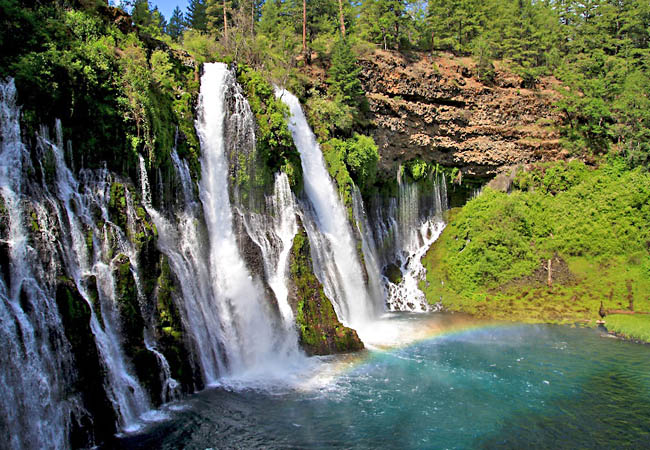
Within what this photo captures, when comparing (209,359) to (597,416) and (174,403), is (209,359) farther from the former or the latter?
(597,416)

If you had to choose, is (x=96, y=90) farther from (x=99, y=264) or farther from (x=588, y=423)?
(x=588, y=423)

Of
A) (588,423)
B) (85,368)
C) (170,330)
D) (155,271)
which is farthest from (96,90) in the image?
(588,423)

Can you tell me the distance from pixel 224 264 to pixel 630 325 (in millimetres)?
17091

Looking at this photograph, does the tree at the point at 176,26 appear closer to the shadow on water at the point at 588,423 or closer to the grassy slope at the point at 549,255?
the grassy slope at the point at 549,255

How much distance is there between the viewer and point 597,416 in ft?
38.4

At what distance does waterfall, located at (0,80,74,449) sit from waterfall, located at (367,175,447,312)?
1783 centimetres

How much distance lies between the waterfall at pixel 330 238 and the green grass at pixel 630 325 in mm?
10333

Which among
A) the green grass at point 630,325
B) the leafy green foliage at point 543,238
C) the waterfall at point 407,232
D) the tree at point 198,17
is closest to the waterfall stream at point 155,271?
the waterfall at point 407,232

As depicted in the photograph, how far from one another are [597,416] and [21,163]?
15.5 m

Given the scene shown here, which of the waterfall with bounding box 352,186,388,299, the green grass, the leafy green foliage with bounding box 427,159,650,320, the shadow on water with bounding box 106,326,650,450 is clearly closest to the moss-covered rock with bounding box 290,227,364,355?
the shadow on water with bounding box 106,326,650,450

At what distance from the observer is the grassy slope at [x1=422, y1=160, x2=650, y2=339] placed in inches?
885

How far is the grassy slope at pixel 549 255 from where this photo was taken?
73.8 ft

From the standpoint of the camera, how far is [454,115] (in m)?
30.5

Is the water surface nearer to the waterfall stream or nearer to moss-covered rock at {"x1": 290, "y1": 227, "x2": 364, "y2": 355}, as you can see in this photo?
moss-covered rock at {"x1": 290, "y1": 227, "x2": 364, "y2": 355}
